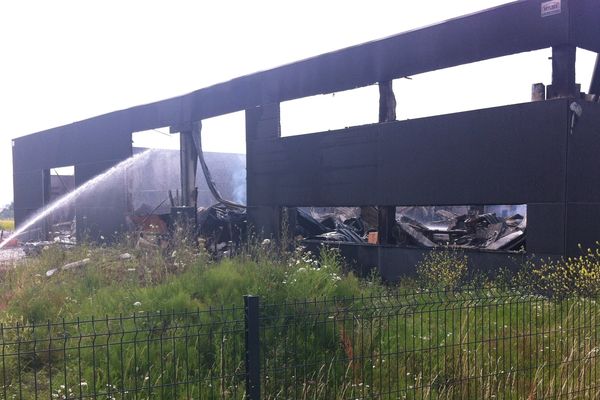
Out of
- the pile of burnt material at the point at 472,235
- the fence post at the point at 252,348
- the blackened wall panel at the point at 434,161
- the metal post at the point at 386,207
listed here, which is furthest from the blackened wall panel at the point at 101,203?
the fence post at the point at 252,348

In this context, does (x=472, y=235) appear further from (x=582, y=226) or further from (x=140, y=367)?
(x=140, y=367)

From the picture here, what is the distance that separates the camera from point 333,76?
1374 centimetres

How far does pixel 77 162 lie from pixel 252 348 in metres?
21.0

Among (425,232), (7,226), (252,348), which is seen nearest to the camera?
(252,348)

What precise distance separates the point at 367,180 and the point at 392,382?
7385 mm

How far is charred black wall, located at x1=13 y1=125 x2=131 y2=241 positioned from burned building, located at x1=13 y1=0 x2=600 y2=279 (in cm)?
465

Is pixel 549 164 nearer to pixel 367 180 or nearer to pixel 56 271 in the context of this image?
pixel 367 180

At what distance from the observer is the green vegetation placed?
530 cm

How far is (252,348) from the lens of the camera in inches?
167

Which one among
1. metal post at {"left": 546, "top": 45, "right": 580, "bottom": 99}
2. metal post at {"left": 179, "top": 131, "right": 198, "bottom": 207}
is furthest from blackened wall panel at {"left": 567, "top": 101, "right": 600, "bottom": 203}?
metal post at {"left": 179, "top": 131, "right": 198, "bottom": 207}

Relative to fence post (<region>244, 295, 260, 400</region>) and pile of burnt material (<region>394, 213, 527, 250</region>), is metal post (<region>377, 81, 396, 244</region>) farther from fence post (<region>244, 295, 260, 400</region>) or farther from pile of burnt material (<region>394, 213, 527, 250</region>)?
fence post (<region>244, 295, 260, 400</region>)

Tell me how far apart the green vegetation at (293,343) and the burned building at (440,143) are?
6.44ft

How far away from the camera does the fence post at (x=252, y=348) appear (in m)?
4.23

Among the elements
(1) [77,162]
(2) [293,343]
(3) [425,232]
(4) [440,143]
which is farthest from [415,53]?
(1) [77,162]
